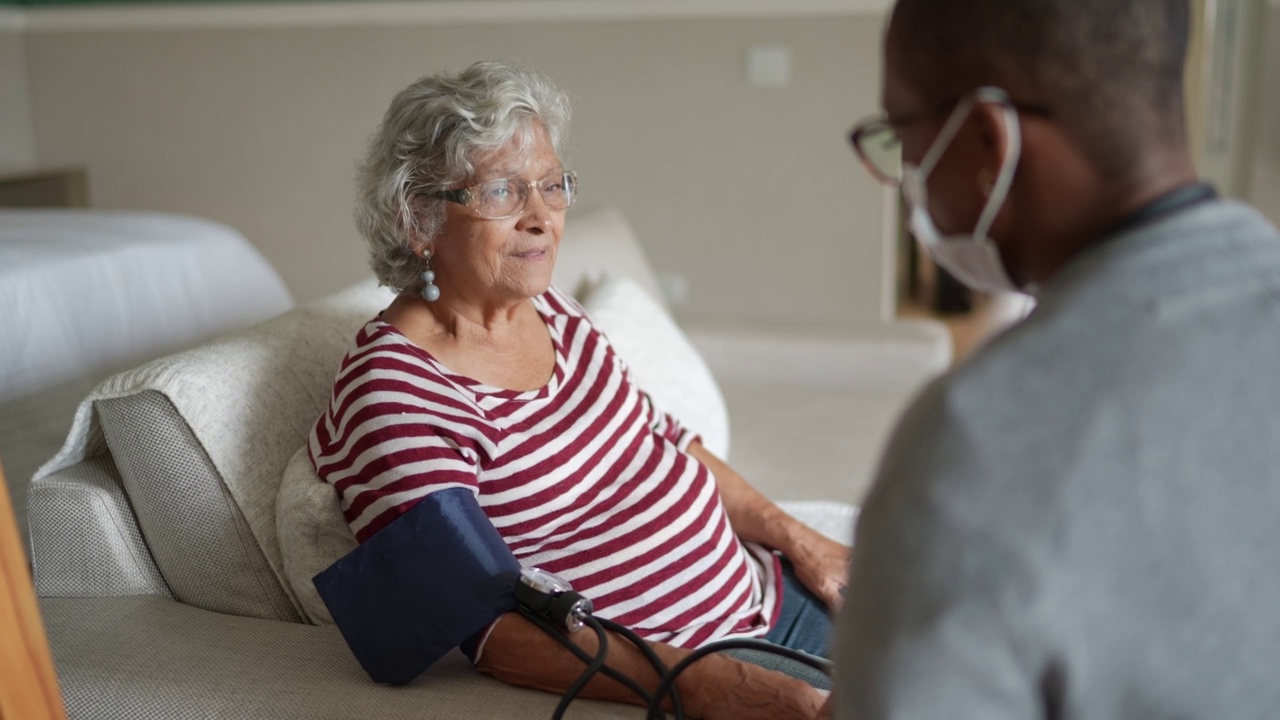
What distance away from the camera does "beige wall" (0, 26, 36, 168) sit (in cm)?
452

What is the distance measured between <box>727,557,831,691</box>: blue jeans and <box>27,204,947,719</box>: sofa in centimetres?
23

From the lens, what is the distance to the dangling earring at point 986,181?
695 mm

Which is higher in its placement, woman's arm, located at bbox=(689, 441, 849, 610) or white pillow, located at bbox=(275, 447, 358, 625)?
white pillow, located at bbox=(275, 447, 358, 625)

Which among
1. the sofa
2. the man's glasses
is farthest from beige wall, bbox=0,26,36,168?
the man's glasses

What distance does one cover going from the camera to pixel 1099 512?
24.4 inches

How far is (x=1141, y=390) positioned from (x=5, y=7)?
4928 mm

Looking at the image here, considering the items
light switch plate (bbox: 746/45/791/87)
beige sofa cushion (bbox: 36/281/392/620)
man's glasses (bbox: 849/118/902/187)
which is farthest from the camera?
light switch plate (bbox: 746/45/791/87)

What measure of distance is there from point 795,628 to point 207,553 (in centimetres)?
69

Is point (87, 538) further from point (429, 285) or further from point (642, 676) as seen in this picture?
point (642, 676)

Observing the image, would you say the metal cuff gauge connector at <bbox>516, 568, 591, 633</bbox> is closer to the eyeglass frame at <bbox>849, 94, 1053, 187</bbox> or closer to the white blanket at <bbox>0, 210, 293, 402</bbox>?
the eyeglass frame at <bbox>849, 94, 1053, 187</bbox>

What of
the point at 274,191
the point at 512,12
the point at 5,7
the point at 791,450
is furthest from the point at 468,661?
the point at 5,7

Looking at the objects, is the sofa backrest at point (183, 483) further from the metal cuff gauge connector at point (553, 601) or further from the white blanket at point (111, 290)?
the white blanket at point (111, 290)

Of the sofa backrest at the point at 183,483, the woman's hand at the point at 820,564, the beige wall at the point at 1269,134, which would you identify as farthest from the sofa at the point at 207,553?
the beige wall at the point at 1269,134

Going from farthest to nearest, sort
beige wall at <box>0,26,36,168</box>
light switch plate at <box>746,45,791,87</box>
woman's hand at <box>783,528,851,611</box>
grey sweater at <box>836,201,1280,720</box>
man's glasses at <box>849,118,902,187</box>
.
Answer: beige wall at <box>0,26,36,168</box>, light switch plate at <box>746,45,791,87</box>, woman's hand at <box>783,528,851,611</box>, man's glasses at <box>849,118,902,187</box>, grey sweater at <box>836,201,1280,720</box>
